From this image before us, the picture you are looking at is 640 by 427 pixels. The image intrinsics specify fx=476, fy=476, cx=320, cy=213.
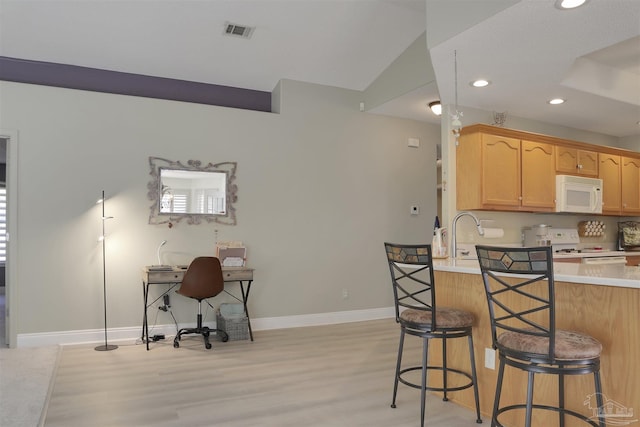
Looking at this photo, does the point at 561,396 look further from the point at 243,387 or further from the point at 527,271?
the point at 243,387

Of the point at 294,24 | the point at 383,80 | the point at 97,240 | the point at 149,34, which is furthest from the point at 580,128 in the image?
the point at 97,240

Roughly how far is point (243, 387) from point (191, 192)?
7.97 ft

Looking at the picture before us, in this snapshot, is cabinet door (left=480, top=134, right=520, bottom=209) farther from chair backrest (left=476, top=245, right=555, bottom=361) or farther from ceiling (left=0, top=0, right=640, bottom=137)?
chair backrest (left=476, top=245, right=555, bottom=361)

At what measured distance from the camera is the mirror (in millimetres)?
5043

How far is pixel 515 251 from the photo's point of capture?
2.18 m

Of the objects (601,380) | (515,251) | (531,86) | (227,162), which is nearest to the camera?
(515,251)

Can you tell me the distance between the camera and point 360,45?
5.24 metres

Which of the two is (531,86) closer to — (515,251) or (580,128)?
(580,128)

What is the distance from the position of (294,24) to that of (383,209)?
2608 mm

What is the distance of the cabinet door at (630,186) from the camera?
Result: 20.0ft

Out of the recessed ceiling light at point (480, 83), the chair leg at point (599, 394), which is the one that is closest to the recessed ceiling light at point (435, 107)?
the recessed ceiling light at point (480, 83)

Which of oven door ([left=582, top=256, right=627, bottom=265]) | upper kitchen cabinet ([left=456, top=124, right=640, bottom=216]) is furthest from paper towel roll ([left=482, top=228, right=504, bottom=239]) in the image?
oven door ([left=582, top=256, right=627, bottom=265])

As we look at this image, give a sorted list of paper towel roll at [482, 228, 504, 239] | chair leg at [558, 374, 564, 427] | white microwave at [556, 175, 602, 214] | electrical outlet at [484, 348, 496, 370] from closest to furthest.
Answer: chair leg at [558, 374, 564, 427] → electrical outlet at [484, 348, 496, 370] → paper towel roll at [482, 228, 504, 239] → white microwave at [556, 175, 602, 214]

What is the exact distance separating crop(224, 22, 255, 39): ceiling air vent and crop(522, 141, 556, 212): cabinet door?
3.08 m
